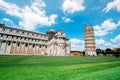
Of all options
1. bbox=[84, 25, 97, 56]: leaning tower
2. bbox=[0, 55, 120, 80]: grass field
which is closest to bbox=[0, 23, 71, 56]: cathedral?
bbox=[84, 25, 97, 56]: leaning tower

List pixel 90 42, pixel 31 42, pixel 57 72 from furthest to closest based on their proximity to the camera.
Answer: pixel 90 42 → pixel 31 42 → pixel 57 72

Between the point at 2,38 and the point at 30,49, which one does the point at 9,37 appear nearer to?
the point at 2,38

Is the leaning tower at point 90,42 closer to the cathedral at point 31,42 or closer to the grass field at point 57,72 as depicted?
the cathedral at point 31,42

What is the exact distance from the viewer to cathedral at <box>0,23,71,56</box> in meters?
59.1

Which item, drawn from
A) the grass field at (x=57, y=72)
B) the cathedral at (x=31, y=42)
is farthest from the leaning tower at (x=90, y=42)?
the grass field at (x=57, y=72)

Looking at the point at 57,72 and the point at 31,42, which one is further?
the point at 31,42

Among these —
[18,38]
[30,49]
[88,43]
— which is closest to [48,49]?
[30,49]

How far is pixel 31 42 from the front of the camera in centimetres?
7025

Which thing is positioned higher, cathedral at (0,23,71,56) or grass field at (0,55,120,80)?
cathedral at (0,23,71,56)

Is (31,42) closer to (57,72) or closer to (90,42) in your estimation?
(90,42)

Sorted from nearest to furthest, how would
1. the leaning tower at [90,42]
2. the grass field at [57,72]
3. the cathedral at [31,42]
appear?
the grass field at [57,72] → the cathedral at [31,42] → the leaning tower at [90,42]

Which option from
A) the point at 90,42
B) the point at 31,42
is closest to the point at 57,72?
the point at 31,42

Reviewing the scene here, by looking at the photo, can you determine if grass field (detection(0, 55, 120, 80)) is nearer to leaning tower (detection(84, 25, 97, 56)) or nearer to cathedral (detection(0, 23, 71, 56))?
cathedral (detection(0, 23, 71, 56))

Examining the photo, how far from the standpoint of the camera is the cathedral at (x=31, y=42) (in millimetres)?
59062
